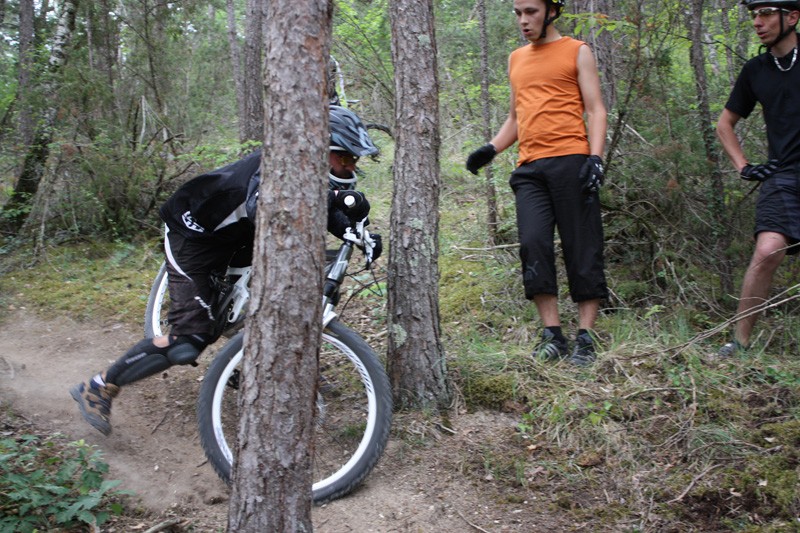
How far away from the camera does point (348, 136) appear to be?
13.2 feet

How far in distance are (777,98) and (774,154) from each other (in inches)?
14.8

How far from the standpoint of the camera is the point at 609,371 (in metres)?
4.70

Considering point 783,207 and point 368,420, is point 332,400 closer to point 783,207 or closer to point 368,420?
point 368,420

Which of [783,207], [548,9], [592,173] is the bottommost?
[783,207]

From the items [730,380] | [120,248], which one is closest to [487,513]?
[730,380]

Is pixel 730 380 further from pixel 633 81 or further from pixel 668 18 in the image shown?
pixel 668 18

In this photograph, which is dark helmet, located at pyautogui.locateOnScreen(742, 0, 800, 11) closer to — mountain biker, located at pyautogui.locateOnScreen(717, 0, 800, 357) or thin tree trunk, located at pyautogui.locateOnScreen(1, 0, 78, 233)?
mountain biker, located at pyautogui.locateOnScreen(717, 0, 800, 357)

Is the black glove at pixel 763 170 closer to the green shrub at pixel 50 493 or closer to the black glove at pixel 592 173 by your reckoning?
→ the black glove at pixel 592 173

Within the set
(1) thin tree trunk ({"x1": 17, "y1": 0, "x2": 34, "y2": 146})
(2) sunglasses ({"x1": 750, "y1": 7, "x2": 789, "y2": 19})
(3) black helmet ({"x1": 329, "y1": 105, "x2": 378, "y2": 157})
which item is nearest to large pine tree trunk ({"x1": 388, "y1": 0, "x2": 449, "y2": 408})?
(3) black helmet ({"x1": 329, "y1": 105, "x2": 378, "y2": 157})

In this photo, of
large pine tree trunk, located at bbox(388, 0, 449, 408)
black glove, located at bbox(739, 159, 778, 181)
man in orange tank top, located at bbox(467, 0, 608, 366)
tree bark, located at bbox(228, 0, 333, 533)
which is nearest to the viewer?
tree bark, located at bbox(228, 0, 333, 533)

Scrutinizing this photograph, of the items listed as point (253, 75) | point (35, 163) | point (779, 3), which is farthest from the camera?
point (253, 75)

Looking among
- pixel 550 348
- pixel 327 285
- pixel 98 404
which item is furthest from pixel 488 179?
pixel 98 404

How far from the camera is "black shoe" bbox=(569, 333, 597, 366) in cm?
479

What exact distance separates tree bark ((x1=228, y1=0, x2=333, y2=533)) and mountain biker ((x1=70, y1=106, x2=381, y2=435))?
49.5 inches
